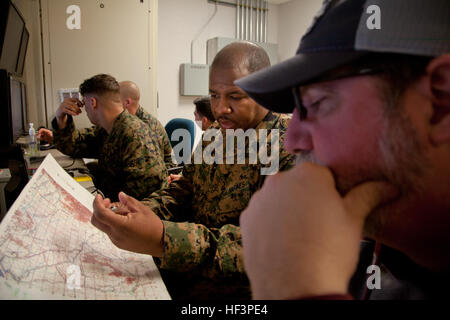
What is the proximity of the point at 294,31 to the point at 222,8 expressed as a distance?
1196 millimetres

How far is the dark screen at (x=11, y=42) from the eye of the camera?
1687 millimetres

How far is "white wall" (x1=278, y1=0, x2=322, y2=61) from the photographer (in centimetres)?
480

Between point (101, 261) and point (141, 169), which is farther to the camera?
point (141, 169)

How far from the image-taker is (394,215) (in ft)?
1.49

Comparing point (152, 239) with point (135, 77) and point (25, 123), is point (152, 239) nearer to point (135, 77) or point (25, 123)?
point (25, 123)

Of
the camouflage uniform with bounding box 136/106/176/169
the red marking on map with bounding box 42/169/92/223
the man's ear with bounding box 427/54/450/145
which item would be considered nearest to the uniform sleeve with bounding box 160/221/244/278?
the red marking on map with bounding box 42/169/92/223

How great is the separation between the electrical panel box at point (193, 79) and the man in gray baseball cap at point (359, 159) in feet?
14.0

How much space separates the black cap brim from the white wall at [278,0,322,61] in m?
4.60

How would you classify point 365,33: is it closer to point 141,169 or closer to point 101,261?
point 101,261

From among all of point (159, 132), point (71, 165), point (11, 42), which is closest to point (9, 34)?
point (11, 42)

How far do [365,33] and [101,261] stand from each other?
2.42ft

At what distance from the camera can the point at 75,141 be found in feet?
8.54

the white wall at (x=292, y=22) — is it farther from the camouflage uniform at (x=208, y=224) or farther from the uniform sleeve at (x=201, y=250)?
the uniform sleeve at (x=201, y=250)

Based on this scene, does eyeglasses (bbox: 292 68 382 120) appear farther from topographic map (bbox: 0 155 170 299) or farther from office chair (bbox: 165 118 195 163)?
office chair (bbox: 165 118 195 163)
